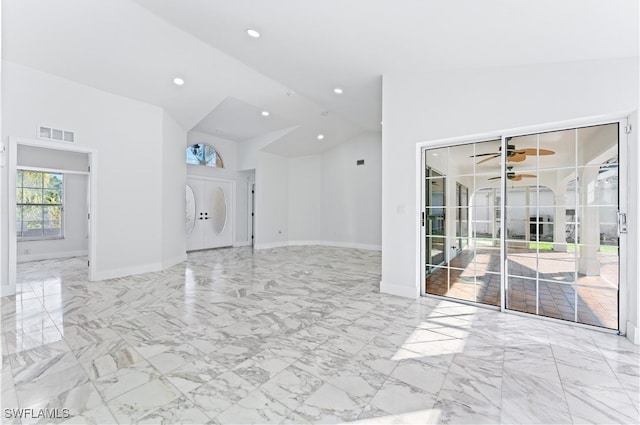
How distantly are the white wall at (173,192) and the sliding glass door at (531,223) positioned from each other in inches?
187

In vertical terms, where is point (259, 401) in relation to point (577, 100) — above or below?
below

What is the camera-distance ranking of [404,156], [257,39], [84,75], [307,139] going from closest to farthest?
[257,39] → [404,156] → [84,75] → [307,139]

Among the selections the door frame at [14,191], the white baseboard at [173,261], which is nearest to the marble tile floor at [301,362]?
the door frame at [14,191]

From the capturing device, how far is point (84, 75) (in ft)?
13.7

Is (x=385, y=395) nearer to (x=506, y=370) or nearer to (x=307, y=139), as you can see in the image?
(x=506, y=370)

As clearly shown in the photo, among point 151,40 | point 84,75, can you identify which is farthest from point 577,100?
point 84,75

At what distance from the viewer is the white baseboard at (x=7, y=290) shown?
376cm

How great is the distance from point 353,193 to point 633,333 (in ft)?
21.8

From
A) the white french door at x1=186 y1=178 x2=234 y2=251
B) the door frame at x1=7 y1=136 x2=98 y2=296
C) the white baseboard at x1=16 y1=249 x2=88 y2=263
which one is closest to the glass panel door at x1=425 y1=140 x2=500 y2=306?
the door frame at x1=7 y1=136 x2=98 y2=296

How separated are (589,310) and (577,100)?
81.6 inches

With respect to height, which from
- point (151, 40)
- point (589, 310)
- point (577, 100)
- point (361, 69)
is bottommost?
point (589, 310)

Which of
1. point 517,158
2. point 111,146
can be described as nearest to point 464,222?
point 517,158

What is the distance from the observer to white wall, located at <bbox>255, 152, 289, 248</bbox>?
8.38 metres

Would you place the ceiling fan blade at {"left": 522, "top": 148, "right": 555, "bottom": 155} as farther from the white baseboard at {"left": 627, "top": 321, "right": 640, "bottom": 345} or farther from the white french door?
the white french door
